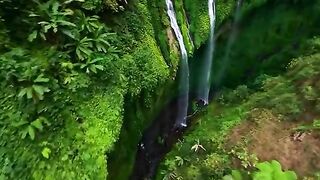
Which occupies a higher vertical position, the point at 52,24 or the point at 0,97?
the point at 52,24

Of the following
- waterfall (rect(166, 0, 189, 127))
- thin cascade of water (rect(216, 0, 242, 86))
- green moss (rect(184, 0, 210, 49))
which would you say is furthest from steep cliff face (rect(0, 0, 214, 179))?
thin cascade of water (rect(216, 0, 242, 86))

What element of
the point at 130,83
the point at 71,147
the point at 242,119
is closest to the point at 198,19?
the point at 242,119

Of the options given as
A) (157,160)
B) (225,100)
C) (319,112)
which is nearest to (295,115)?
(319,112)

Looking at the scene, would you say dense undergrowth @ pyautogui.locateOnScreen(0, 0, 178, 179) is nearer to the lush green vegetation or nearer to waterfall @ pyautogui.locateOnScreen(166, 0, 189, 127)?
the lush green vegetation

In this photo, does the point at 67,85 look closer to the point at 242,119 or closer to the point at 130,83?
the point at 130,83

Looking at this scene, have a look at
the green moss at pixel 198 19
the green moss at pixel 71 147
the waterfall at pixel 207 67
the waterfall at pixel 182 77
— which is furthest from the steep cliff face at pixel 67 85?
the waterfall at pixel 207 67

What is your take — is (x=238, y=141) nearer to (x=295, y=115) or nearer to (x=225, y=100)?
(x=295, y=115)

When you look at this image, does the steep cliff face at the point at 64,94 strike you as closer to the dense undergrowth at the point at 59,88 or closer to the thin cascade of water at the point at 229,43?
the dense undergrowth at the point at 59,88
